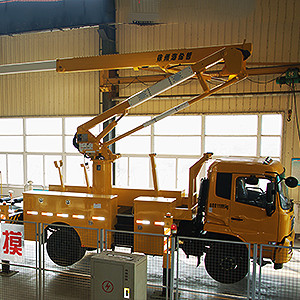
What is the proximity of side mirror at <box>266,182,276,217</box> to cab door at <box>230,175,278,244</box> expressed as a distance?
0.08 meters

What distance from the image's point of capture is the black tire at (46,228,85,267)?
739 centimetres

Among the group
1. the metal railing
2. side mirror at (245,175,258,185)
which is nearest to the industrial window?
the metal railing

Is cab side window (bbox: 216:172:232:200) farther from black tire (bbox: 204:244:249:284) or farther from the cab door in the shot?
black tire (bbox: 204:244:249:284)

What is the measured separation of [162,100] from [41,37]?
250 inches

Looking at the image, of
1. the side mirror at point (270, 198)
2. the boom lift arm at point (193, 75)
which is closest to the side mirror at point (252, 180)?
the side mirror at point (270, 198)

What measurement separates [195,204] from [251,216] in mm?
1376

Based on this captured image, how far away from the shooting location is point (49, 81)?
47.0ft

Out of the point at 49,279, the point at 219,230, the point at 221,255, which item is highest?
the point at 219,230

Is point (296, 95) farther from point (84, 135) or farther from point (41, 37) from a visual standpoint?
point (41, 37)

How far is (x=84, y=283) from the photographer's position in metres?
6.99

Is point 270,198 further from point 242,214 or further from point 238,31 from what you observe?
point 238,31

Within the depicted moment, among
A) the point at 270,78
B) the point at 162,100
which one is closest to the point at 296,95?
the point at 270,78

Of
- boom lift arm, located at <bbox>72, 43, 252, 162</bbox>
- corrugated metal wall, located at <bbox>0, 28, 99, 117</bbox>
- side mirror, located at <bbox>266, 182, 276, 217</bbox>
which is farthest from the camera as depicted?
corrugated metal wall, located at <bbox>0, 28, 99, 117</bbox>

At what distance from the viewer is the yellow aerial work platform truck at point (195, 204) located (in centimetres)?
636
